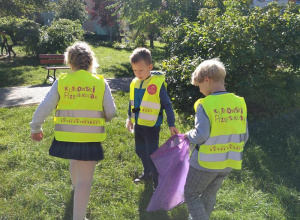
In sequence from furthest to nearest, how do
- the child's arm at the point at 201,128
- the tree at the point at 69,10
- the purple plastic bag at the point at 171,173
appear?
the tree at the point at 69,10
the purple plastic bag at the point at 171,173
the child's arm at the point at 201,128

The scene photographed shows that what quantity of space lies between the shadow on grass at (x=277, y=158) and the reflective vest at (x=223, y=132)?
4.35ft

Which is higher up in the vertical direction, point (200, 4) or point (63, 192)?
point (200, 4)

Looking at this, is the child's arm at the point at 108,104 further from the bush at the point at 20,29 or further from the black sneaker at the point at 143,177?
the bush at the point at 20,29

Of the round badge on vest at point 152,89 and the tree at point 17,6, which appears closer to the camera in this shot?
the round badge on vest at point 152,89

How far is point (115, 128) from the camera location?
17.2ft

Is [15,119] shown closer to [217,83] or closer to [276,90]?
[217,83]

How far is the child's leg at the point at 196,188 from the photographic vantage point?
2.38 m

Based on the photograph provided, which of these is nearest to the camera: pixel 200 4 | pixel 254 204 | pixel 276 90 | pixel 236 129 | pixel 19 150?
pixel 236 129

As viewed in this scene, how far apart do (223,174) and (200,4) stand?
701cm

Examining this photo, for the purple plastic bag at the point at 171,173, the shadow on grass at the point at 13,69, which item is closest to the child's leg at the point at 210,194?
the purple plastic bag at the point at 171,173

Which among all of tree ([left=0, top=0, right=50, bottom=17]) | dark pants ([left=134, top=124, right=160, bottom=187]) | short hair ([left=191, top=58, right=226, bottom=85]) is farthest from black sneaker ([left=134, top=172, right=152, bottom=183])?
tree ([left=0, top=0, right=50, bottom=17])

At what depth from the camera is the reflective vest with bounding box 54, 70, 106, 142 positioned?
2406 millimetres

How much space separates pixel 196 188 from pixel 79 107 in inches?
46.2

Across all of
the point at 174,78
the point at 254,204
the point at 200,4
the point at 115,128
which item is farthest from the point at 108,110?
the point at 200,4
